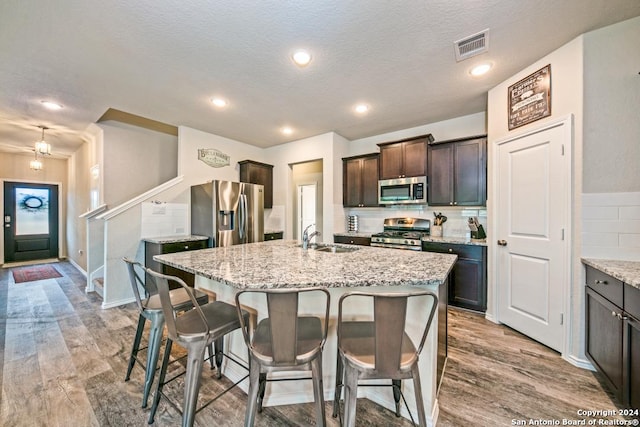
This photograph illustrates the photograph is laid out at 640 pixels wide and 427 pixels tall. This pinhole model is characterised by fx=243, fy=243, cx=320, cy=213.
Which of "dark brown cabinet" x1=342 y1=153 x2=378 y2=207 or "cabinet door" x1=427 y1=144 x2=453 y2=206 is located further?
"dark brown cabinet" x1=342 y1=153 x2=378 y2=207

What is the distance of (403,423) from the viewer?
148 cm

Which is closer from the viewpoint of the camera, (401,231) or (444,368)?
(444,368)

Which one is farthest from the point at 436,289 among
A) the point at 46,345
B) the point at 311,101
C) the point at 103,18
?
the point at 46,345

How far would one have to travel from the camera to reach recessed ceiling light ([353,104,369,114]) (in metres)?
3.33

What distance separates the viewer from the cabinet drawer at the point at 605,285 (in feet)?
5.16

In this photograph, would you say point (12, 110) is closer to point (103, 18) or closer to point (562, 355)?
point (103, 18)

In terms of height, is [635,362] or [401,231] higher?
[401,231]

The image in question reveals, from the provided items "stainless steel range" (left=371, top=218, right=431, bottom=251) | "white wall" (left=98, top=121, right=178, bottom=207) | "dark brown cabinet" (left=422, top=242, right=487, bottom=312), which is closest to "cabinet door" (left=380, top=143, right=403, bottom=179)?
"stainless steel range" (left=371, top=218, right=431, bottom=251)

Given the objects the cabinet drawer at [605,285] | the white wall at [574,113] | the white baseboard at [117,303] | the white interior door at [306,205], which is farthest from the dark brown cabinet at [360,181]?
the white baseboard at [117,303]

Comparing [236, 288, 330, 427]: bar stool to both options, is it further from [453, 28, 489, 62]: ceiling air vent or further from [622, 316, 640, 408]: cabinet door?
[453, 28, 489, 62]: ceiling air vent

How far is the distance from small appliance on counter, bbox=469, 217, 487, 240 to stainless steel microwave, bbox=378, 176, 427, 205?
68 cm

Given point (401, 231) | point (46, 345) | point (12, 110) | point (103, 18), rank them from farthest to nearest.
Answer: point (401, 231), point (12, 110), point (46, 345), point (103, 18)

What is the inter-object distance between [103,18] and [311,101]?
203cm

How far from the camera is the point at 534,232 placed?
2404mm
